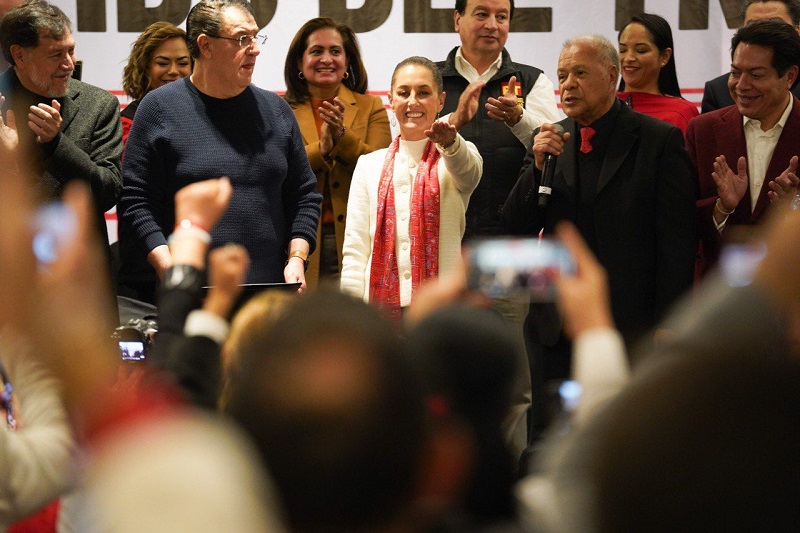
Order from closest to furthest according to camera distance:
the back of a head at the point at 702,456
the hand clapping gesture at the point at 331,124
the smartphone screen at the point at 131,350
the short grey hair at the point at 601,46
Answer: the back of a head at the point at 702,456
the smartphone screen at the point at 131,350
the short grey hair at the point at 601,46
the hand clapping gesture at the point at 331,124

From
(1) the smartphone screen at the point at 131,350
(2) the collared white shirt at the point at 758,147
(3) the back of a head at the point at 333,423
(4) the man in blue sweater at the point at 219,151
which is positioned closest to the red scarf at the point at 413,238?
(4) the man in blue sweater at the point at 219,151

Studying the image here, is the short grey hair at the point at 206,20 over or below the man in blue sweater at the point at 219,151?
over

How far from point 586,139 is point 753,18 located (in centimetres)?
147

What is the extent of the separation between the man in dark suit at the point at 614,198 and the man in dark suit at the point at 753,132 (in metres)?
0.22

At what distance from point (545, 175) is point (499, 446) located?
2.31m

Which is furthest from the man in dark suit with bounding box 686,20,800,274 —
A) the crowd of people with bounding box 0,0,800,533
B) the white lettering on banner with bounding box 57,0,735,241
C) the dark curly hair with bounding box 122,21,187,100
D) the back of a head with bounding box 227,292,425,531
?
the back of a head with bounding box 227,292,425,531

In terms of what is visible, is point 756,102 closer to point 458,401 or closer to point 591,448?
point 458,401

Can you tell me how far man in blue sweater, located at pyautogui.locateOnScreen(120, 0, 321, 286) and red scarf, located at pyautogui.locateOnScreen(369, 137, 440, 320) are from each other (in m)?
0.26


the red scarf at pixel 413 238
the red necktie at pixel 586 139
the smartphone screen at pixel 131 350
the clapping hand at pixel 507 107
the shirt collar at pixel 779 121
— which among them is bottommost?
the smartphone screen at pixel 131 350

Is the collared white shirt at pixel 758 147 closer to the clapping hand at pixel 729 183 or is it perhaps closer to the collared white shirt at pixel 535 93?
the clapping hand at pixel 729 183

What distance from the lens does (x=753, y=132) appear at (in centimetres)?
383

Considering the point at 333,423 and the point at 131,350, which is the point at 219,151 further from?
the point at 333,423

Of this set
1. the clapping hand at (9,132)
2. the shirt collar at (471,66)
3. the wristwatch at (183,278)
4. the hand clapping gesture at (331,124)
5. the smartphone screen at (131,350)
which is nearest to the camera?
the wristwatch at (183,278)

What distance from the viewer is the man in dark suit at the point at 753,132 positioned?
3742mm
